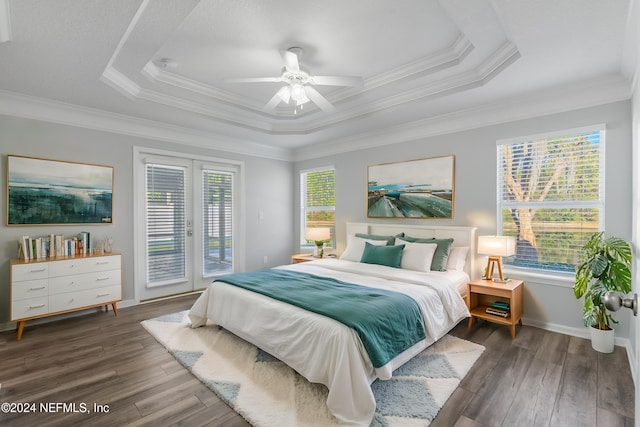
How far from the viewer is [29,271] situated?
3.16 m

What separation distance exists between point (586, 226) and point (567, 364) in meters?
1.41

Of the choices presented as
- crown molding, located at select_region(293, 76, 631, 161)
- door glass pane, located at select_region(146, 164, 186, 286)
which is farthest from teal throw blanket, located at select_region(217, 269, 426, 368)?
crown molding, located at select_region(293, 76, 631, 161)

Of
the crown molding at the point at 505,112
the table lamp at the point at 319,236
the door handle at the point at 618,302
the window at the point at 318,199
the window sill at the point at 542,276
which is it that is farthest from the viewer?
the window at the point at 318,199

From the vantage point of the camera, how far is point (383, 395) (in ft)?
7.02

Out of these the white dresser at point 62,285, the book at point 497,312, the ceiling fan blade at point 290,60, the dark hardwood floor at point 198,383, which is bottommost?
the dark hardwood floor at point 198,383

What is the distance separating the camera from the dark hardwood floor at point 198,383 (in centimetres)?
194

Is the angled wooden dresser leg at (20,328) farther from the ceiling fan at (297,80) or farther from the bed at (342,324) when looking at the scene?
the ceiling fan at (297,80)

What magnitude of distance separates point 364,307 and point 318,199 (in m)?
3.69

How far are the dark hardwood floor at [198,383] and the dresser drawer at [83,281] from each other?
46 cm

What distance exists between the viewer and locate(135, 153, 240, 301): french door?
434 cm

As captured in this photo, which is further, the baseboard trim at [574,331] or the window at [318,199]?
the window at [318,199]

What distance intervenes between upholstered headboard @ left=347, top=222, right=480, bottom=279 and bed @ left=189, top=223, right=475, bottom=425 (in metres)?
0.01

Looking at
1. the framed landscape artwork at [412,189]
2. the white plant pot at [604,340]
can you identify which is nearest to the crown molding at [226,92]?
the framed landscape artwork at [412,189]

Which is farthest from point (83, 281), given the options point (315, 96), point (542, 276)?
point (542, 276)
